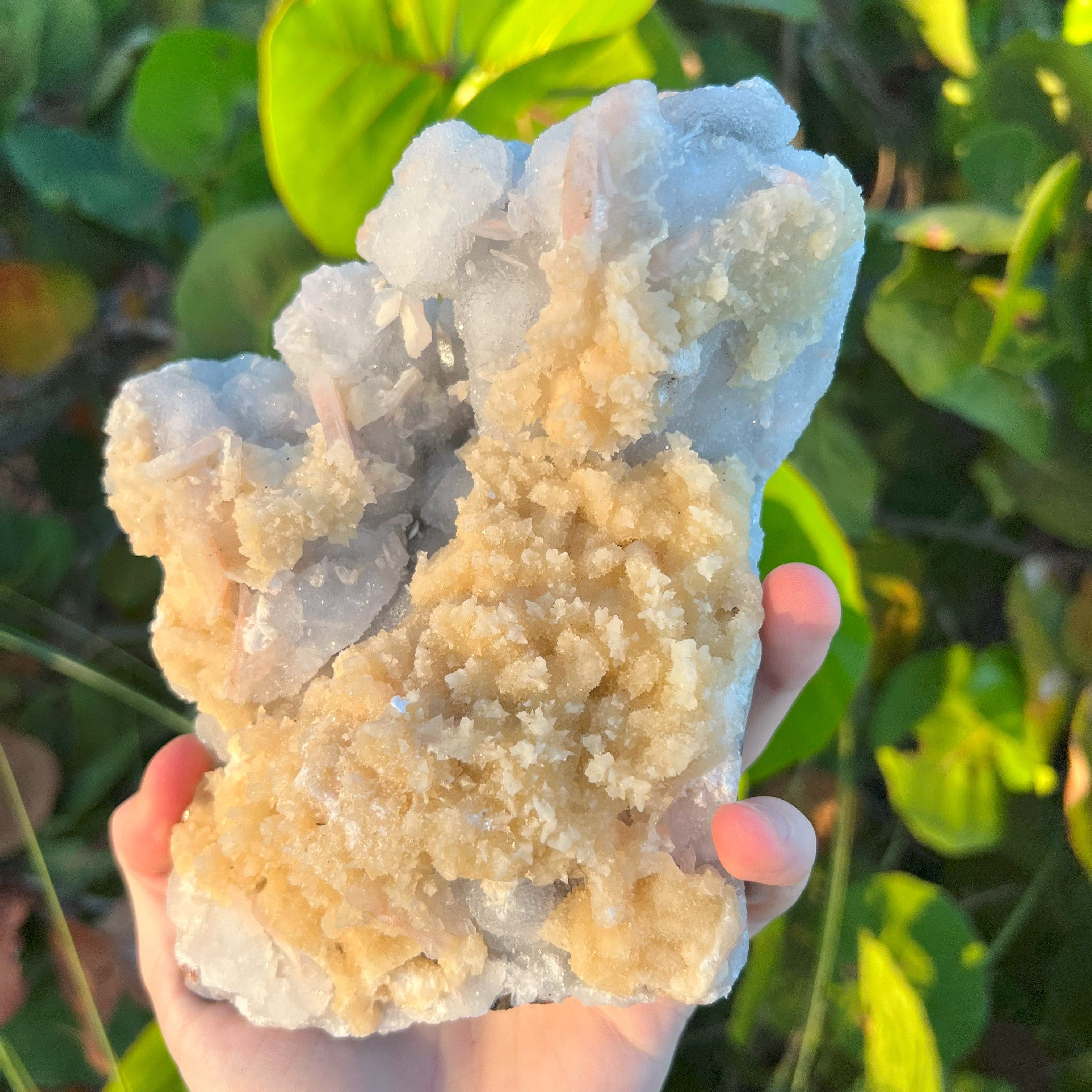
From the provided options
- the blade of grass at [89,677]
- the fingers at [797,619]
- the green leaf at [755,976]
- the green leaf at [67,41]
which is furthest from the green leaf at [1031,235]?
the green leaf at [67,41]

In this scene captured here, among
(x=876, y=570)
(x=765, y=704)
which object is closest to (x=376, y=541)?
(x=765, y=704)

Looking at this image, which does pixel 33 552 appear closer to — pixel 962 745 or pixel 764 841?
pixel 764 841

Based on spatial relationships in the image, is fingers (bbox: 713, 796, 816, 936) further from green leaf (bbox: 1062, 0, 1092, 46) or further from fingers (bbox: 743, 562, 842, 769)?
green leaf (bbox: 1062, 0, 1092, 46)

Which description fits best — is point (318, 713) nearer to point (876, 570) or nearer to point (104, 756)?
point (104, 756)

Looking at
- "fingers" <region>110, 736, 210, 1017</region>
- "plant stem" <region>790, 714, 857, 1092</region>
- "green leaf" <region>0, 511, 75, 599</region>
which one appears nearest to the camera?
"fingers" <region>110, 736, 210, 1017</region>

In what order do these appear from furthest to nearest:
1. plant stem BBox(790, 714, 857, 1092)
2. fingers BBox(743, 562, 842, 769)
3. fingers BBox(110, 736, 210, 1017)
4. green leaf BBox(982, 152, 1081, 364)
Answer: plant stem BBox(790, 714, 857, 1092), green leaf BBox(982, 152, 1081, 364), fingers BBox(110, 736, 210, 1017), fingers BBox(743, 562, 842, 769)

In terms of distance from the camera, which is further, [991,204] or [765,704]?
[991,204]

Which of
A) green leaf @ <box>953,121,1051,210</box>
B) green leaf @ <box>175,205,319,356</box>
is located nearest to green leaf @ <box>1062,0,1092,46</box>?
green leaf @ <box>953,121,1051,210</box>
